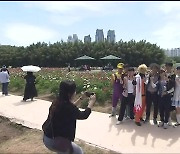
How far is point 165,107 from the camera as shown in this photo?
779 centimetres

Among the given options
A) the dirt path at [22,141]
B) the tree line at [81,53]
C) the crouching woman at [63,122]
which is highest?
the tree line at [81,53]

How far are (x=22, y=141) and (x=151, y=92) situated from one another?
3292 mm

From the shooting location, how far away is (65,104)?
163 inches

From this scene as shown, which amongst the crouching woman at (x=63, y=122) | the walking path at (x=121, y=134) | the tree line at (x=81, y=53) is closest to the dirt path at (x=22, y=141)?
the walking path at (x=121, y=134)

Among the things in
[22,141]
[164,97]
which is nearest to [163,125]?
[164,97]

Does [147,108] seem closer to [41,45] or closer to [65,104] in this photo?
[65,104]

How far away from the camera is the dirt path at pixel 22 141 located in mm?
6670

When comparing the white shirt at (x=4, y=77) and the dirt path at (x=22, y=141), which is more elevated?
the white shirt at (x=4, y=77)

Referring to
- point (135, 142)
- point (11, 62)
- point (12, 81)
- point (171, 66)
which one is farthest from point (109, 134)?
point (11, 62)

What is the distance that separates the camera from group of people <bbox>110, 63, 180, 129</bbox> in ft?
25.4

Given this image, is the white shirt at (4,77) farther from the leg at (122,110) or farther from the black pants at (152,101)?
the black pants at (152,101)

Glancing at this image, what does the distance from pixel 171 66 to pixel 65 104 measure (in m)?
4.23

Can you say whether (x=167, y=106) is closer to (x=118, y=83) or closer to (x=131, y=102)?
(x=131, y=102)

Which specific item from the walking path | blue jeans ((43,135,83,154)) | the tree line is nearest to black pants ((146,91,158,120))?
the walking path
